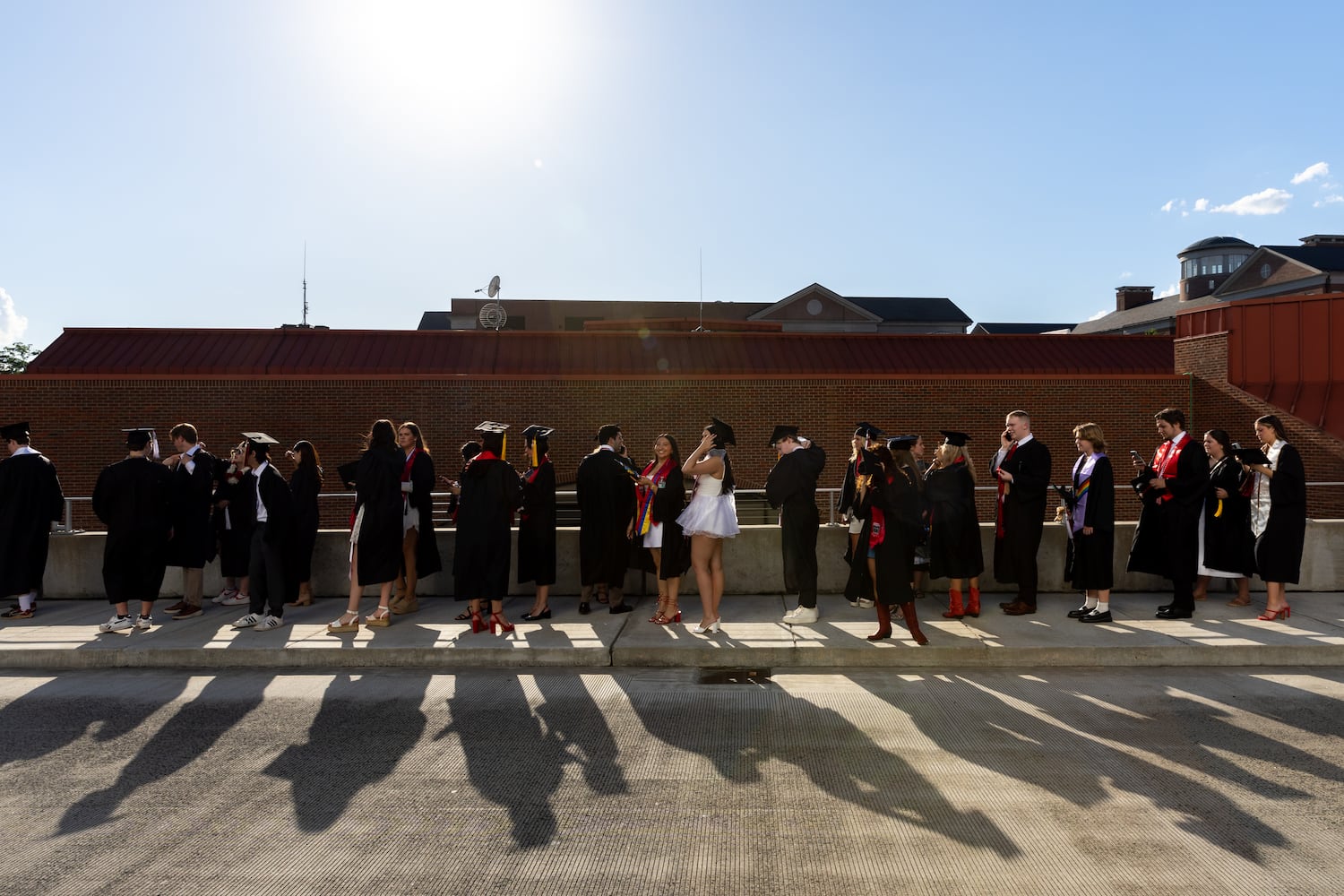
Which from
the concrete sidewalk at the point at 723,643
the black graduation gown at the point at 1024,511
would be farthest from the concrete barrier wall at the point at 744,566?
the black graduation gown at the point at 1024,511

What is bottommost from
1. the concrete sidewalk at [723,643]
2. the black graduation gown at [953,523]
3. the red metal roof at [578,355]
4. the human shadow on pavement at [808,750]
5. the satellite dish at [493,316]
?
the human shadow on pavement at [808,750]

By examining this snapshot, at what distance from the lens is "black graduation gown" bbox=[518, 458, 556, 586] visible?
8336mm

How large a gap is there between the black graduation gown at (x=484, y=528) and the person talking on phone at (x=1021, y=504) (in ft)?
14.6

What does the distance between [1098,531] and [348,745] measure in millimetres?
6478

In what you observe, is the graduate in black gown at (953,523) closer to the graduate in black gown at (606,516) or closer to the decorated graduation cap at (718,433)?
the decorated graduation cap at (718,433)

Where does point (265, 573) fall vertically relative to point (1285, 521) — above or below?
below

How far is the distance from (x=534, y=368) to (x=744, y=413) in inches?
244

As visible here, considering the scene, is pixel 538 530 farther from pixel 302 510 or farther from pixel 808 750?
pixel 808 750

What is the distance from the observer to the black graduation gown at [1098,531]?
780 centimetres

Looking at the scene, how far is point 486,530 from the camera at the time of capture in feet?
25.4

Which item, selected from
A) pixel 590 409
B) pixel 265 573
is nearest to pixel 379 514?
pixel 265 573

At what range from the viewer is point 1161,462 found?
8.38 meters

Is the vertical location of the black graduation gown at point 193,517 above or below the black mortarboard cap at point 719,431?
below

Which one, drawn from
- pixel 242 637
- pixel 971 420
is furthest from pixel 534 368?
pixel 242 637
